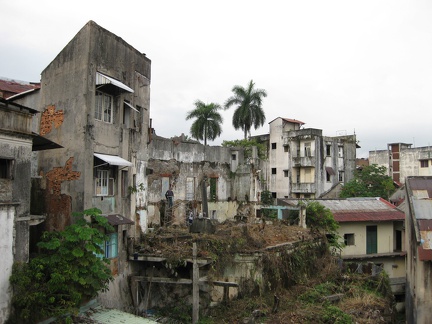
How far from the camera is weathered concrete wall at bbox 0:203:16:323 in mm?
10445

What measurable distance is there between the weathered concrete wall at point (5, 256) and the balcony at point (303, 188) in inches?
1487

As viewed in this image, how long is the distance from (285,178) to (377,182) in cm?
1061

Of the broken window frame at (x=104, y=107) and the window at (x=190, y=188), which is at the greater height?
the broken window frame at (x=104, y=107)

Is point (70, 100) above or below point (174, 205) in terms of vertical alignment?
above

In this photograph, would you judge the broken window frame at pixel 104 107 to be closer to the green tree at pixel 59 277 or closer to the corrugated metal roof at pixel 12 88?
the corrugated metal roof at pixel 12 88

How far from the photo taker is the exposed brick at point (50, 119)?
1478 centimetres

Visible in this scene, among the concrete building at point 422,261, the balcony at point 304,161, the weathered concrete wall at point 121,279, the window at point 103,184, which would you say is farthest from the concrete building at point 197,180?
the balcony at point 304,161

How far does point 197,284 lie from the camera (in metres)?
15.4

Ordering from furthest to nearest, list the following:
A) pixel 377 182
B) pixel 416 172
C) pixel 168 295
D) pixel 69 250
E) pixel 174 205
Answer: pixel 416 172 → pixel 377 182 → pixel 174 205 → pixel 168 295 → pixel 69 250

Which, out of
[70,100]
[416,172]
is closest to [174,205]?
[70,100]

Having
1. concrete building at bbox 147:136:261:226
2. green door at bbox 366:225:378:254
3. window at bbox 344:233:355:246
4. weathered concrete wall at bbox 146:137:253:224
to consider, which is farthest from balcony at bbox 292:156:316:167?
window at bbox 344:233:355:246

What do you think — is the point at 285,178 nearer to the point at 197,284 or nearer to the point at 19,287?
the point at 197,284

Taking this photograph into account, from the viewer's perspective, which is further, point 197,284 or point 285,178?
point 285,178

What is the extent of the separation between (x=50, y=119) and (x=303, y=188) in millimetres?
34884
